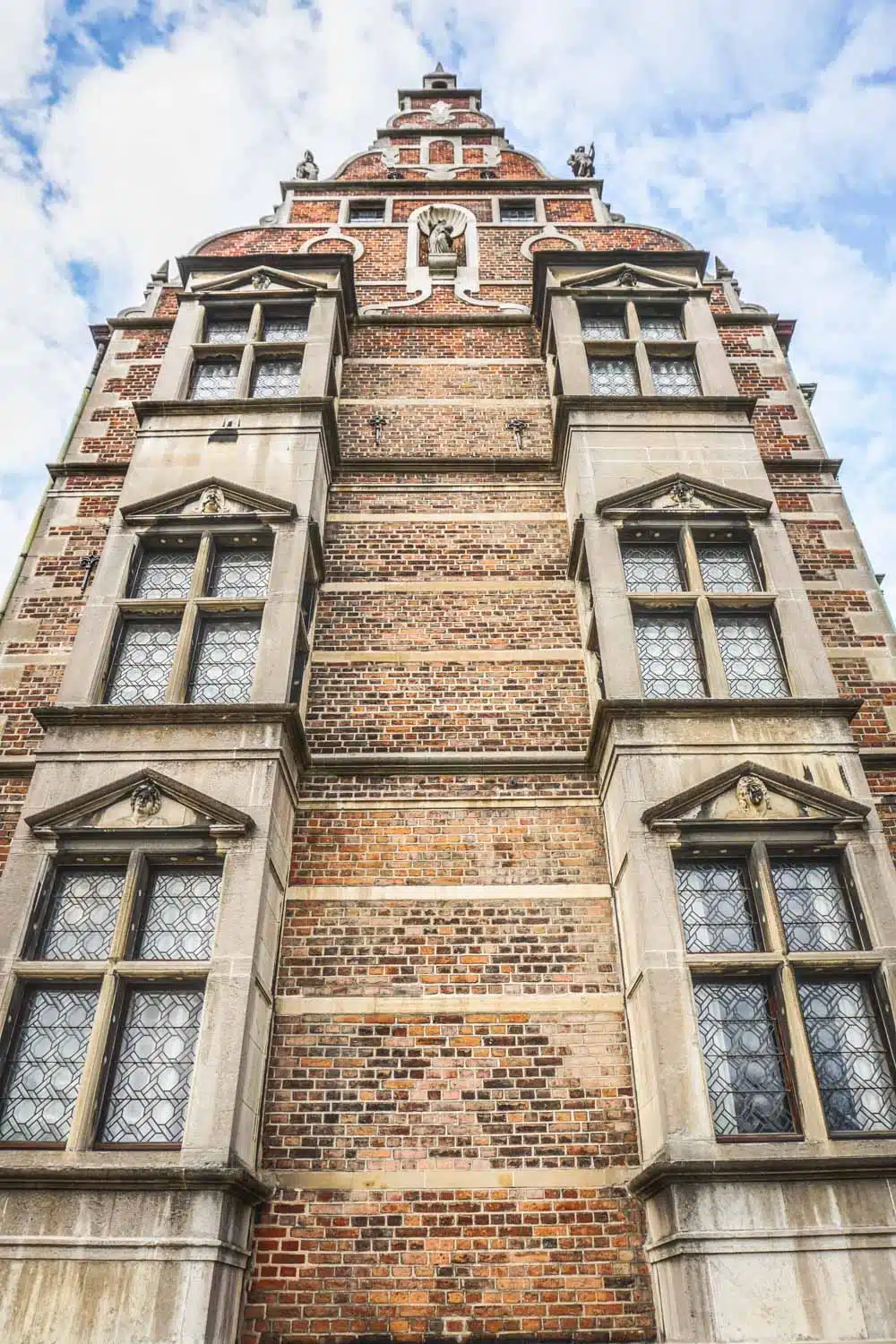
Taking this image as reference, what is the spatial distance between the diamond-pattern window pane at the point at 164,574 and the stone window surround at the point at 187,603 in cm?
8

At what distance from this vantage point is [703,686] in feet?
25.2

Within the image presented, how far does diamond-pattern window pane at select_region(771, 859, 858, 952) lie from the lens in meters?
6.32

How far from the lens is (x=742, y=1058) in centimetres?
592

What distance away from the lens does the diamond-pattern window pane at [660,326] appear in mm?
10766

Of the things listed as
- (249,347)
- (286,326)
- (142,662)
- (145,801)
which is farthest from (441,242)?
(145,801)

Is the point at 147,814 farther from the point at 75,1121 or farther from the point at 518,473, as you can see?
the point at 518,473

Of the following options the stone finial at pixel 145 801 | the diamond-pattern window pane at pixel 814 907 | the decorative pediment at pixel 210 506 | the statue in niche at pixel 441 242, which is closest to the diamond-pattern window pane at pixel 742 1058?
Answer: the diamond-pattern window pane at pixel 814 907

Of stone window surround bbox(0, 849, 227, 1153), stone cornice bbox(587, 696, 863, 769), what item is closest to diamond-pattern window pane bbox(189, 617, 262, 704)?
stone window surround bbox(0, 849, 227, 1153)

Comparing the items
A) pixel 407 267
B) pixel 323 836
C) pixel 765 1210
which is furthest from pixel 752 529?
pixel 407 267

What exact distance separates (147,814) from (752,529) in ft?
18.9

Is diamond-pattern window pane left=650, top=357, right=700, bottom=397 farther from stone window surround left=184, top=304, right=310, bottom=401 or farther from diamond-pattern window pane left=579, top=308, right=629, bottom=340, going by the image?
stone window surround left=184, top=304, right=310, bottom=401

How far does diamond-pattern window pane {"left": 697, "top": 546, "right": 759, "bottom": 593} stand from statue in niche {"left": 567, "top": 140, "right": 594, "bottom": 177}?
29.0 ft

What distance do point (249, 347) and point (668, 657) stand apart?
5.90m

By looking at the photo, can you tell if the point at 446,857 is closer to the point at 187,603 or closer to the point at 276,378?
the point at 187,603
